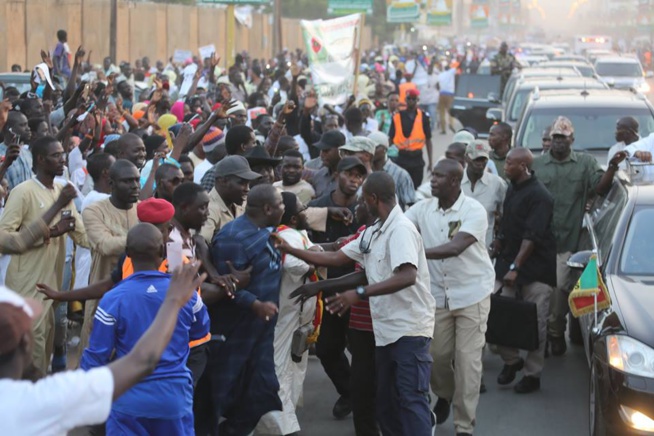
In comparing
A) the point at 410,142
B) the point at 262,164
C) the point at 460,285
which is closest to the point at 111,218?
the point at 262,164

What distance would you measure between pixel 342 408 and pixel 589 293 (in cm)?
190

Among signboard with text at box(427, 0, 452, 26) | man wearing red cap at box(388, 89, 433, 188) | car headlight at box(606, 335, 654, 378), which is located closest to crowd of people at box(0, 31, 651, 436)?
car headlight at box(606, 335, 654, 378)

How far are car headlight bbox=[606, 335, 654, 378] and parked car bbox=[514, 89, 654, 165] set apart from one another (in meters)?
5.98

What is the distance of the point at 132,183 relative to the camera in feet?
22.3

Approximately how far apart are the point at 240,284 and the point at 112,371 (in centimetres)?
276

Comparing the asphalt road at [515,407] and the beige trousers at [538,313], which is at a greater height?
the beige trousers at [538,313]

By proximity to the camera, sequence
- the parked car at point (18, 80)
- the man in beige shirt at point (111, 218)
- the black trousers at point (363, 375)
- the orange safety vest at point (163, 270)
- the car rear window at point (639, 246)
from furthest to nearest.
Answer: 1. the parked car at point (18, 80)
2. the car rear window at point (639, 246)
3. the black trousers at point (363, 375)
4. the man in beige shirt at point (111, 218)
5. the orange safety vest at point (163, 270)

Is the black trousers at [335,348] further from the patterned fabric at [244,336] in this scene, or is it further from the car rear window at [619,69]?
the car rear window at [619,69]

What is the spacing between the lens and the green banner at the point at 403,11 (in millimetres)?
48594

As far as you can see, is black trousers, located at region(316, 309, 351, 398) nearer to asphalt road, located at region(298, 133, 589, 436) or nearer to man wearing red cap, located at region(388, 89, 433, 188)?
asphalt road, located at region(298, 133, 589, 436)

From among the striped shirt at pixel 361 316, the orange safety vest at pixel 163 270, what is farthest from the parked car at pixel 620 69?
the orange safety vest at pixel 163 270

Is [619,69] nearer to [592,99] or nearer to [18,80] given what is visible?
[18,80]

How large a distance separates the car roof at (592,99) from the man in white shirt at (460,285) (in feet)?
19.8

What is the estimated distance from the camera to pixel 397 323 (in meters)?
6.15
